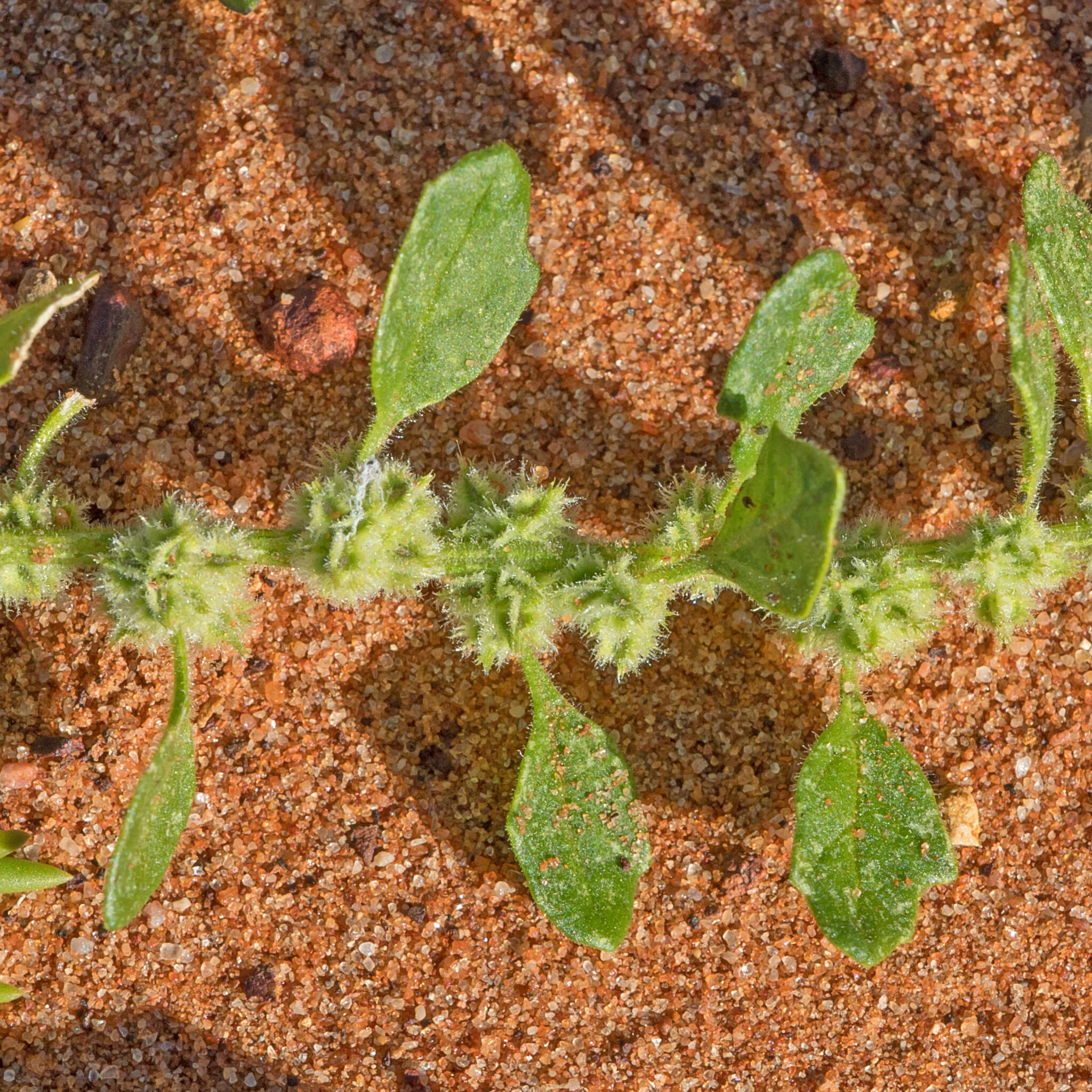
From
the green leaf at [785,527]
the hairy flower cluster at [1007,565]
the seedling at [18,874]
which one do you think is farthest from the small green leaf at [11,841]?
the hairy flower cluster at [1007,565]

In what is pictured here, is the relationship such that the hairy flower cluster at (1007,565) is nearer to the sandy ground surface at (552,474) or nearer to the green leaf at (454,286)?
the sandy ground surface at (552,474)

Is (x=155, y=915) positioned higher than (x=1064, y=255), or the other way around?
(x=1064, y=255)

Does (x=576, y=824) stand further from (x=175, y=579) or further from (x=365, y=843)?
(x=175, y=579)

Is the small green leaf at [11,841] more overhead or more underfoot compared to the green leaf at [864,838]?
more overhead

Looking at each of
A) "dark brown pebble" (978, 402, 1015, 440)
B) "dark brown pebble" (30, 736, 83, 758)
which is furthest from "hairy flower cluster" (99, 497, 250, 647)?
"dark brown pebble" (978, 402, 1015, 440)

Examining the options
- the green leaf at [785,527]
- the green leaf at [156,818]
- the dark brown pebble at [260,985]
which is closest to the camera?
the green leaf at [785,527]

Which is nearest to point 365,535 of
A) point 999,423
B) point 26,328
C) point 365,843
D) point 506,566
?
point 506,566
